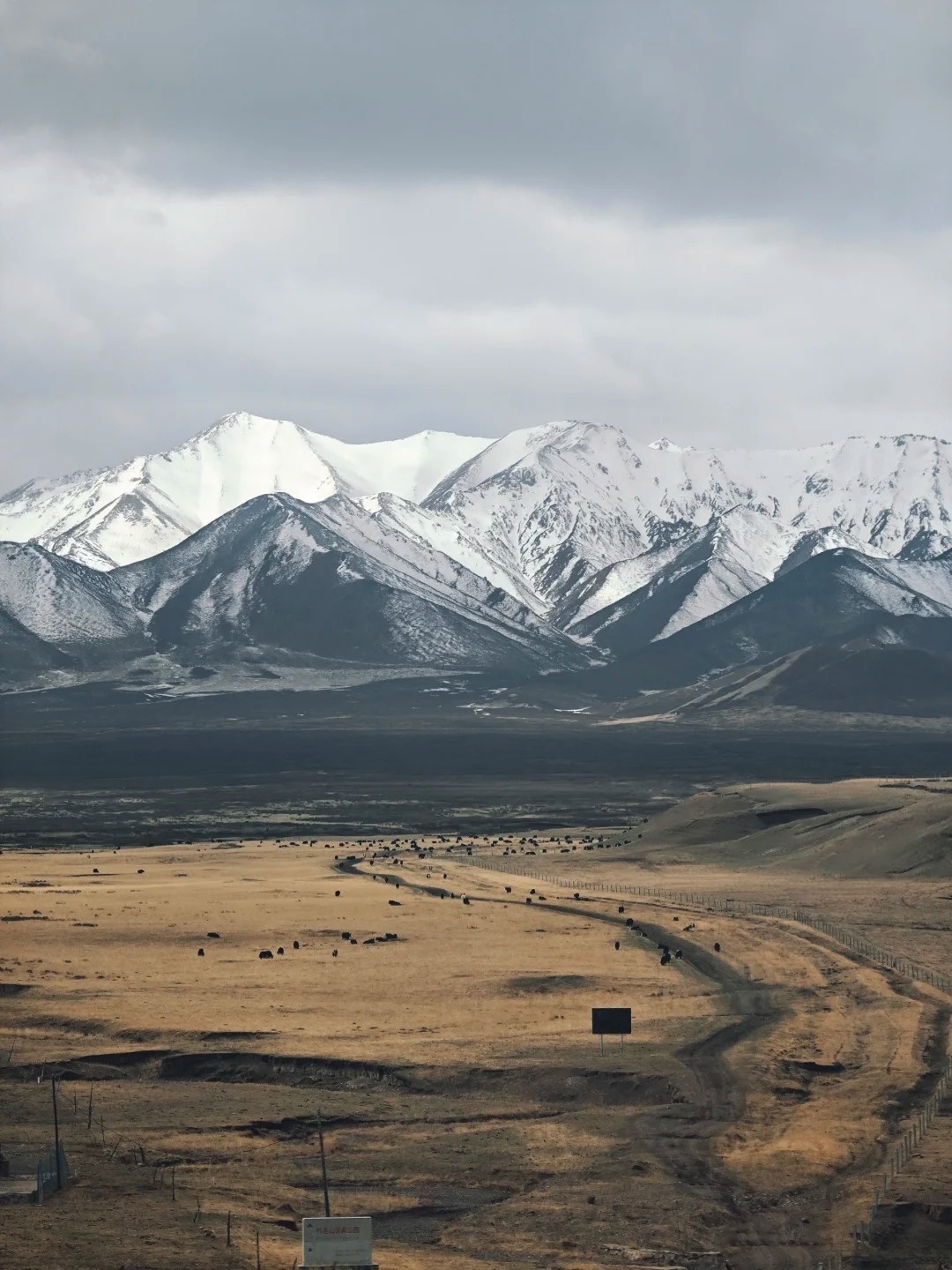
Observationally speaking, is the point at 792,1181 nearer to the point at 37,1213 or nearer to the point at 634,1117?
Result: the point at 634,1117

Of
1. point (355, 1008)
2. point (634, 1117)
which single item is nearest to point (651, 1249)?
point (634, 1117)

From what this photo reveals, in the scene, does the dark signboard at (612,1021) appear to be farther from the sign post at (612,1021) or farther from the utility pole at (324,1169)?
the utility pole at (324,1169)

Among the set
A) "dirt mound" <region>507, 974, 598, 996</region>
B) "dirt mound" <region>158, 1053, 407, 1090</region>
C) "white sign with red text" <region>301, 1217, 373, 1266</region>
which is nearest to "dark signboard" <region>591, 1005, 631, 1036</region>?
"dirt mound" <region>158, 1053, 407, 1090</region>

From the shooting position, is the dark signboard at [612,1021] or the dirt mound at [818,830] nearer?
the dark signboard at [612,1021]

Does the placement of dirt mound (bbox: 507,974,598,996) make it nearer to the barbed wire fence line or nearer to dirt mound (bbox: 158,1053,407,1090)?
the barbed wire fence line

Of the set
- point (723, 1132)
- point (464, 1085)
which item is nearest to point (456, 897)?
point (464, 1085)

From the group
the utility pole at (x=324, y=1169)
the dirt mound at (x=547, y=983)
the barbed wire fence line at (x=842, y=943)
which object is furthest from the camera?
the dirt mound at (x=547, y=983)

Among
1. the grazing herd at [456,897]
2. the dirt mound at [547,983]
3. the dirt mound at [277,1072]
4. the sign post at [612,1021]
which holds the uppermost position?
the sign post at [612,1021]

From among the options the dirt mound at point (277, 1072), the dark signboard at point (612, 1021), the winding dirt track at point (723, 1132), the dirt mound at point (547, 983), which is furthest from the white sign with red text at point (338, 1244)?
the dirt mound at point (547, 983)
